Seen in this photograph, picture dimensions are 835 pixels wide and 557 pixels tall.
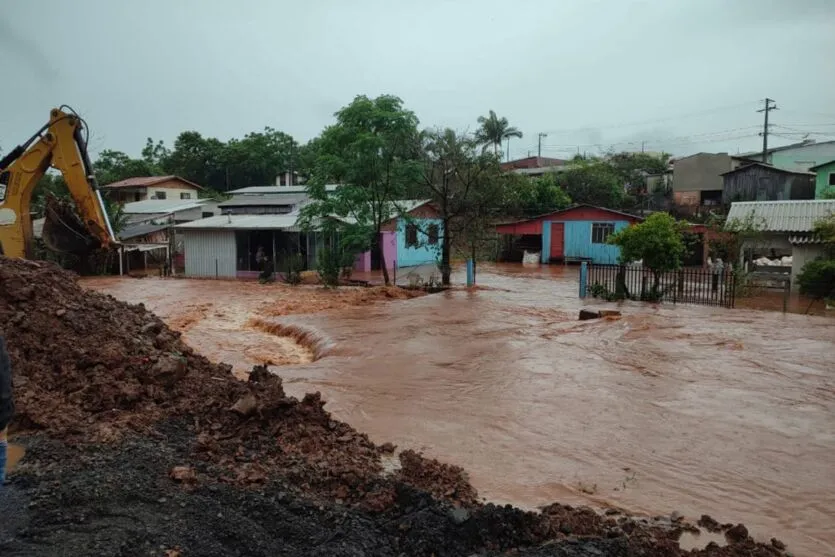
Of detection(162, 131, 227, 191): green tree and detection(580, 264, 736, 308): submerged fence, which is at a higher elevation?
detection(162, 131, 227, 191): green tree

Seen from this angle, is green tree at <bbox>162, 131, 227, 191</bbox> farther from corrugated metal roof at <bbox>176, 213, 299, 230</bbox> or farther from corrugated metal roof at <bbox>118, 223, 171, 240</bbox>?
corrugated metal roof at <bbox>176, 213, 299, 230</bbox>

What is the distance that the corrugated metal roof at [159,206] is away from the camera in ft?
126

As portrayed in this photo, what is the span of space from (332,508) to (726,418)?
258 inches

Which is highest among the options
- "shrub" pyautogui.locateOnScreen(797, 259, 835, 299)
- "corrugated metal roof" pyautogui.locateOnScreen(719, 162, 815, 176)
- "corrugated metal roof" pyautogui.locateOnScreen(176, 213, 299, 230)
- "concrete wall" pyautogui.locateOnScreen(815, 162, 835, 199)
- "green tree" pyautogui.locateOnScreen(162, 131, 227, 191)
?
"green tree" pyautogui.locateOnScreen(162, 131, 227, 191)

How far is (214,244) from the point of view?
29.1 m

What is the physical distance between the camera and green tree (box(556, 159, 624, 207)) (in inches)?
1698

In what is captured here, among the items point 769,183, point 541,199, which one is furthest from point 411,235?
point 769,183

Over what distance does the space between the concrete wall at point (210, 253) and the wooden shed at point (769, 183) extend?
28750mm

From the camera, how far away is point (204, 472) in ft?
17.1

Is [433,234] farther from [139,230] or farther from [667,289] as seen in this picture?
[139,230]

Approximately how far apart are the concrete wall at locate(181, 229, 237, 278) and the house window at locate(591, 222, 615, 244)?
18901 millimetres

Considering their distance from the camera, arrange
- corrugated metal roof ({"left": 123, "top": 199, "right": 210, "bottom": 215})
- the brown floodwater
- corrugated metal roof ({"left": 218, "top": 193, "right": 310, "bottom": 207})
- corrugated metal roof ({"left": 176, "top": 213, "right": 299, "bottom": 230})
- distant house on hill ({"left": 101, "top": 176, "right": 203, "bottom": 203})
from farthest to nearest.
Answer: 1. distant house on hill ({"left": 101, "top": 176, "right": 203, "bottom": 203})
2. corrugated metal roof ({"left": 123, "top": 199, "right": 210, "bottom": 215})
3. corrugated metal roof ({"left": 218, "top": 193, "right": 310, "bottom": 207})
4. corrugated metal roof ({"left": 176, "top": 213, "right": 299, "bottom": 230})
5. the brown floodwater

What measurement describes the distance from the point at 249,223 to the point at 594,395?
71.9 feet

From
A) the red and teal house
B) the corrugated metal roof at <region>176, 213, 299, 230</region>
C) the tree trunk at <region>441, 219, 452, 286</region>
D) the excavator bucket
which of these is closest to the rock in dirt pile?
the excavator bucket
